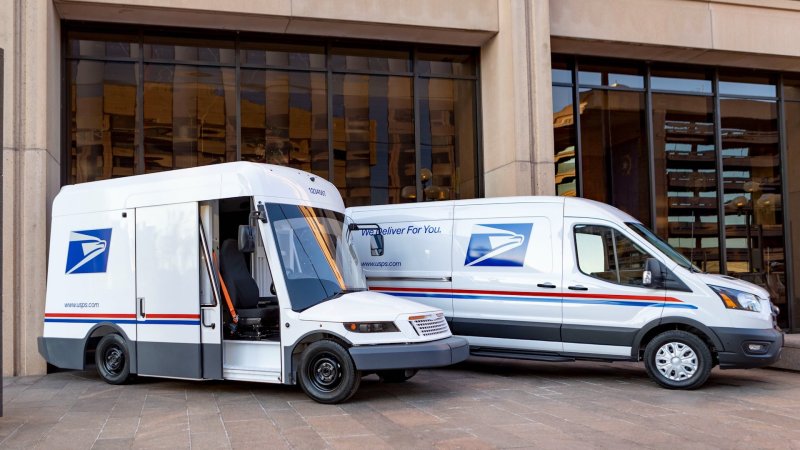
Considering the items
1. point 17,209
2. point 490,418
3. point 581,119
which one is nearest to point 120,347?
point 17,209

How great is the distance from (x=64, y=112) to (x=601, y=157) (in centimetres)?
1029

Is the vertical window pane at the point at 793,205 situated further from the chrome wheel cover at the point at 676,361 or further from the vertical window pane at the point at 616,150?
the chrome wheel cover at the point at 676,361

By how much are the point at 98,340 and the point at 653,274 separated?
7.31 meters

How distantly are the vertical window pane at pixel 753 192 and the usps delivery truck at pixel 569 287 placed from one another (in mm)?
7401

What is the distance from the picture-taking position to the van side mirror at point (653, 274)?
9.27 m

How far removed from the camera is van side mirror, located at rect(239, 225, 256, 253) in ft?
27.5

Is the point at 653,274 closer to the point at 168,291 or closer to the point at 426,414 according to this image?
the point at 426,414

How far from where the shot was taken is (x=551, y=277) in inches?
394

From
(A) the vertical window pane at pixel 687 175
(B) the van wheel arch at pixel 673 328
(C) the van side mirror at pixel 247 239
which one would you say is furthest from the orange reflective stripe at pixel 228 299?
(A) the vertical window pane at pixel 687 175

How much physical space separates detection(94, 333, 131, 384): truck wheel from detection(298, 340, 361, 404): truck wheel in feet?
9.21

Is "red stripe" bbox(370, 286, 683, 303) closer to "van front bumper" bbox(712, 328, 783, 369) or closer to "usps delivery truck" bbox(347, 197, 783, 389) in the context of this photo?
"usps delivery truck" bbox(347, 197, 783, 389)

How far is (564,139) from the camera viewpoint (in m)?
15.4

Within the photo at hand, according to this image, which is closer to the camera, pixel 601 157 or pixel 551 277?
pixel 551 277

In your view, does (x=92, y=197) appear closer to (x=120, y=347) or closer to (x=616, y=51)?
(x=120, y=347)
